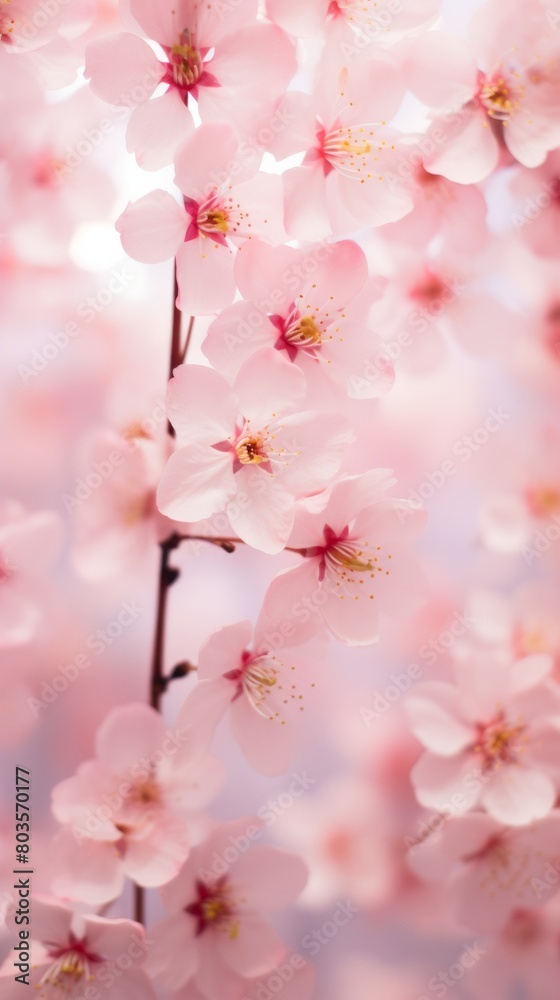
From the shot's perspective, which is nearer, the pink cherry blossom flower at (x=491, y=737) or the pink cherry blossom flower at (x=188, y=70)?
the pink cherry blossom flower at (x=188, y=70)

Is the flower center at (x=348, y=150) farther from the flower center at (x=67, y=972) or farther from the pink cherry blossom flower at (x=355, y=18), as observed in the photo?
the flower center at (x=67, y=972)

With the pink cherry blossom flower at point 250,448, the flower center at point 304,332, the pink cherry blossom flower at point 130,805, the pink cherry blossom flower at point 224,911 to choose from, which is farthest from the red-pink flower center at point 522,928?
the flower center at point 304,332

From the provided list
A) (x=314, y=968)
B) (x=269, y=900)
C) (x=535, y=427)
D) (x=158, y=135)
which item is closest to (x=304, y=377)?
(x=158, y=135)

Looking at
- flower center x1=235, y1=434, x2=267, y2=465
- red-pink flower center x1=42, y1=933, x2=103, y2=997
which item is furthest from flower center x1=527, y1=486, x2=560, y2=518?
red-pink flower center x1=42, y1=933, x2=103, y2=997

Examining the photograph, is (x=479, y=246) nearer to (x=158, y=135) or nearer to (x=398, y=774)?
(x=158, y=135)

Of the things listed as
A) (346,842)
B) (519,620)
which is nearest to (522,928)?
(346,842)
